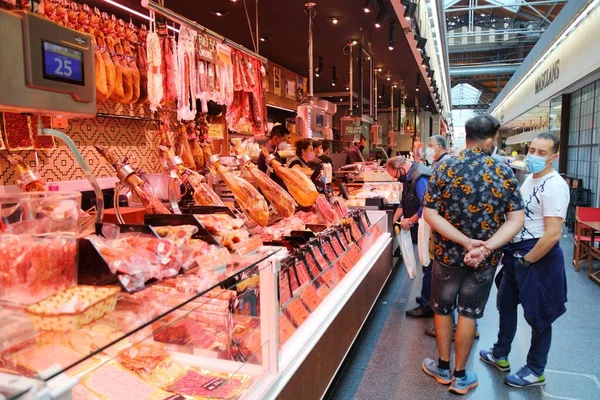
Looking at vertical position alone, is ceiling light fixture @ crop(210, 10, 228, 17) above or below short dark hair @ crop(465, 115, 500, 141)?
above

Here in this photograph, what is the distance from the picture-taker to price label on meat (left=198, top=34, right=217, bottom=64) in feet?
9.21

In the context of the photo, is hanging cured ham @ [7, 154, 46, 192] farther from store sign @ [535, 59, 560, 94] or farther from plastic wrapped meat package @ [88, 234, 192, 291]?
store sign @ [535, 59, 560, 94]

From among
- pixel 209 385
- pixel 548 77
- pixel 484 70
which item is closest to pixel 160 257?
pixel 209 385

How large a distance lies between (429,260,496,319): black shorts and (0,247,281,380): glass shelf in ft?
7.05

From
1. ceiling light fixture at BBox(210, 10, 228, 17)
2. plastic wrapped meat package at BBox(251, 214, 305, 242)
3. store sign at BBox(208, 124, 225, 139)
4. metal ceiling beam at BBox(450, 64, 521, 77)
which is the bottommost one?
plastic wrapped meat package at BBox(251, 214, 305, 242)

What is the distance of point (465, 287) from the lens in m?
3.04

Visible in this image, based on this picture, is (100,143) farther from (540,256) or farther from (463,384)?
(540,256)

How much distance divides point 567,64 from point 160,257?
10.5 meters

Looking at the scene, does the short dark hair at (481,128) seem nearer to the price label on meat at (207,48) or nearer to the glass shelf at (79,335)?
the price label on meat at (207,48)

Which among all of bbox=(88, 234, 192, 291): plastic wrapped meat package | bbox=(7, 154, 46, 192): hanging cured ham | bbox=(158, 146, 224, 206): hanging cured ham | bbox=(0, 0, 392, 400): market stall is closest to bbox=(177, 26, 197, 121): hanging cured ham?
bbox=(0, 0, 392, 400): market stall

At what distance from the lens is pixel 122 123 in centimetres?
598

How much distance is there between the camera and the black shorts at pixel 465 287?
3.00 metres

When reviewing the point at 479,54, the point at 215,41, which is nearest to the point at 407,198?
the point at 215,41

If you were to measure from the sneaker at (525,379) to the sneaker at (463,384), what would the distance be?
0.84 ft
